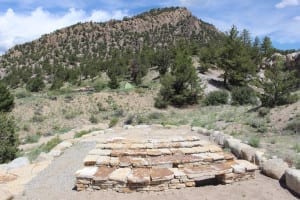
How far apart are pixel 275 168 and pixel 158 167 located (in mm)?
3212

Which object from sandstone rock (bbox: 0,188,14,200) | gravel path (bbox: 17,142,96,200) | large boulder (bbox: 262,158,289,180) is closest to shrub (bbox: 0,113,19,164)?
gravel path (bbox: 17,142,96,200)

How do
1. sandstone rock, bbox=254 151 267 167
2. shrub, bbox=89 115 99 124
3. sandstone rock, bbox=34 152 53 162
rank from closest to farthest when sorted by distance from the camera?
sandstone rock, bbox=254 151 267 167, sandstone rock, bbox=34 152 53 162, shrub, bbox=89 115 99 124

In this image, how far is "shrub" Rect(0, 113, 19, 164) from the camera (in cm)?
1847

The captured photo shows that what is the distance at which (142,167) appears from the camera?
10750 mm

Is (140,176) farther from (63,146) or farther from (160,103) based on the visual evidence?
(160,103)

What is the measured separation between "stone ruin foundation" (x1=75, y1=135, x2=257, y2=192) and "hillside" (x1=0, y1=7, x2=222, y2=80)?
60.0 meters

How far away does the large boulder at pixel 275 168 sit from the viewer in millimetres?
10703

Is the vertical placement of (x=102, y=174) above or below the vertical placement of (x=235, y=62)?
below

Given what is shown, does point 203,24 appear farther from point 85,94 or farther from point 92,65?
point 85,94

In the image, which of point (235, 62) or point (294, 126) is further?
point (235, 62)

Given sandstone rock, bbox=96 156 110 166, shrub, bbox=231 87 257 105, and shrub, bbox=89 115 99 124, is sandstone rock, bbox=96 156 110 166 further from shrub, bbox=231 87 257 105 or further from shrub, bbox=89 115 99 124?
shrub, bbox=231 87 257 105

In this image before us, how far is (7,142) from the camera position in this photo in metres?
19.6

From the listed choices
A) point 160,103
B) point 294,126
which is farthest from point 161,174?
point 160,103

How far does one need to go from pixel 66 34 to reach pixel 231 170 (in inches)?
3645
